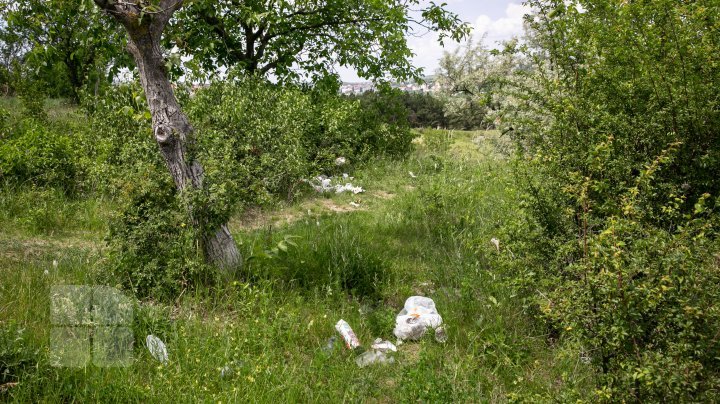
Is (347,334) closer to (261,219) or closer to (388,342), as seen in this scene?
(388,342)

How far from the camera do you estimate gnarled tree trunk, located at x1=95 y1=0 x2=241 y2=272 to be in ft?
13.3

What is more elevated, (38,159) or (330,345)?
(38,159)

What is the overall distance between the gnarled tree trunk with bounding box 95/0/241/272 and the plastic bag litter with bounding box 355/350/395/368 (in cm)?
161

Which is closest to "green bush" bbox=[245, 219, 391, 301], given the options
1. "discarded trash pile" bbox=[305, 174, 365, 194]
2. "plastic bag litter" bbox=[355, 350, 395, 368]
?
"plastic bag litter" bbox=[355, 350, 395, 368]

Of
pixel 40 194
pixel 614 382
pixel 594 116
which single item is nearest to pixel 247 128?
pixel 40 194

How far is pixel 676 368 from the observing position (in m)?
2.15

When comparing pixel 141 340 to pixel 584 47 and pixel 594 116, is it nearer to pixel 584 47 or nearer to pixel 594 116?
pixel 594 116

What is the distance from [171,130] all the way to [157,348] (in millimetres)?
1893

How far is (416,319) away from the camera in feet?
12.6

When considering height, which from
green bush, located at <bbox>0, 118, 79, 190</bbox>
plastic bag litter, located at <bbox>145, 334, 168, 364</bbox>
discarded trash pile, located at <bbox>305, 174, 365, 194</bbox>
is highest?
green bush, located at <bbox>0, 118, 79, 190</bbox>

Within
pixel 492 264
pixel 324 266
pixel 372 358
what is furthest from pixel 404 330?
pixel 324 266

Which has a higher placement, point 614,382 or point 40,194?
point 40,194

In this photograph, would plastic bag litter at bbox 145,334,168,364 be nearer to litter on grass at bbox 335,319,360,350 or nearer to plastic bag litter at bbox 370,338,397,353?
litter on grass at bbox 335,319,360,350

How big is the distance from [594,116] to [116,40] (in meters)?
5.44
